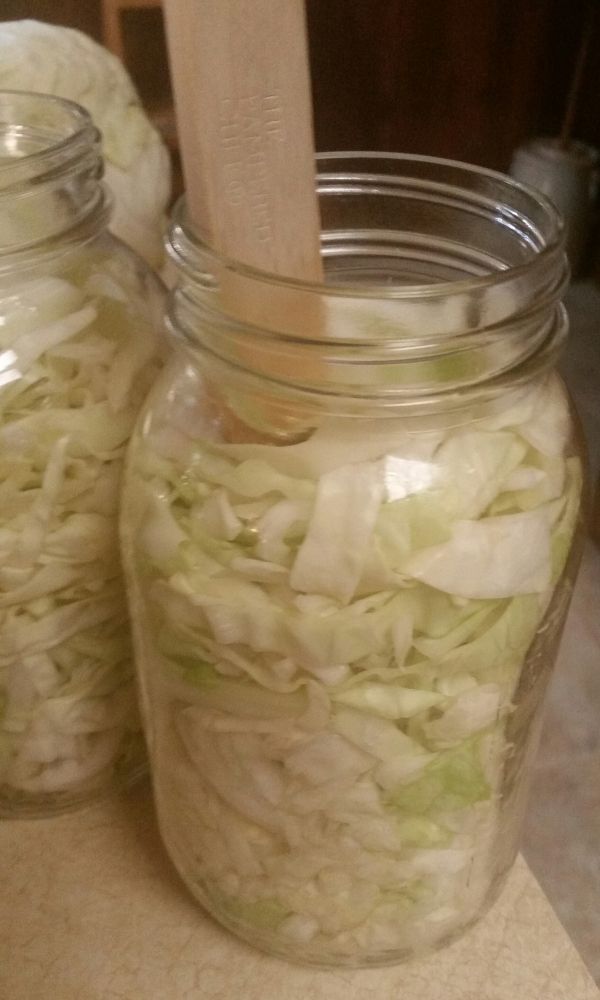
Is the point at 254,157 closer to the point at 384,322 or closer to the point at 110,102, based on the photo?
the point at 384,322

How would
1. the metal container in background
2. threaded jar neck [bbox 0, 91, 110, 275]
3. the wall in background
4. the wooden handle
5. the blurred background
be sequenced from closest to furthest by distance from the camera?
the wooden handle, threaded jar neck [bbox 0, 91, 110, 275], the blurred background, the wall in background, the metal container in background

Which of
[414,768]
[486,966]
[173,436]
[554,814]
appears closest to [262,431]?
[173,436]

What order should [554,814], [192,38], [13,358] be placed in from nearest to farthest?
[192,38]
[13,358]
[554,814]

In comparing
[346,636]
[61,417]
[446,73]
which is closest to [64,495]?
[61,417]

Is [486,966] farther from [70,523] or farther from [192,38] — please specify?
[192,38]

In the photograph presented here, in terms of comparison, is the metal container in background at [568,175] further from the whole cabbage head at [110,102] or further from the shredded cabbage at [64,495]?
the shredded cabbage at [64,495]

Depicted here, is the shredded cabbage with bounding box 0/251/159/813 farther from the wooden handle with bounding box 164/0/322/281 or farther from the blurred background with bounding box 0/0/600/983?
the blurred background with bounding box 0/0/600/983

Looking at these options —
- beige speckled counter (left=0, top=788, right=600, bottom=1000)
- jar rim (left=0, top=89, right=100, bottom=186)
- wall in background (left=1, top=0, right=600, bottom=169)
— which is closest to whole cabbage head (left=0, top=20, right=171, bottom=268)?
jar rim (left=0, top=89, right=100, bottom=186)
